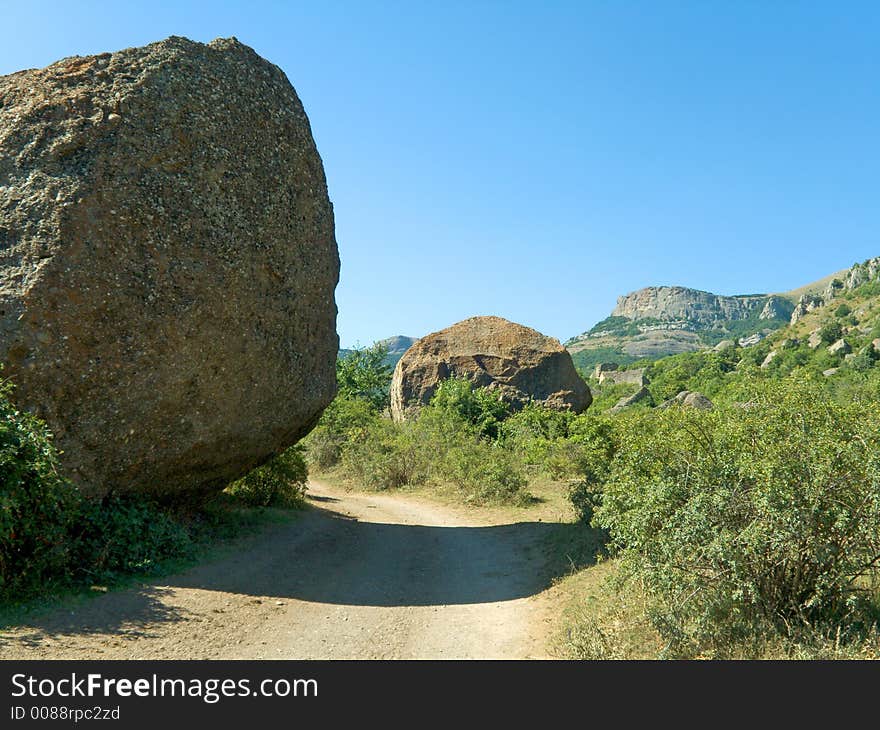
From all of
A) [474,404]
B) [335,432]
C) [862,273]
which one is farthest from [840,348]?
[335,432]

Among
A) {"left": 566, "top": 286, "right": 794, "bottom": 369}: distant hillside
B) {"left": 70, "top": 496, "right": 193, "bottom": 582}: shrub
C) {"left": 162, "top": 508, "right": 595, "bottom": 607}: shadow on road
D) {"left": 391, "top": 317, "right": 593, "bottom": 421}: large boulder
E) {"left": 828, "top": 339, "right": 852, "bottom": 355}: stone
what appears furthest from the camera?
{"left": 566, "top": 286, "right": 794, "bottom": 369}: distant hillside

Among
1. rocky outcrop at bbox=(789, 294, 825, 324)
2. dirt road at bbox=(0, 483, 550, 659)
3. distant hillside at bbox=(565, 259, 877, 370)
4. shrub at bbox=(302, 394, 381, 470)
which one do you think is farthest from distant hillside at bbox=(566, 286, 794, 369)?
dirt road at bbox=(0, 483, 550, 659)

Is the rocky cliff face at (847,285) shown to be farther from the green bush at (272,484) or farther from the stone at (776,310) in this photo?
the stone at (776,310)

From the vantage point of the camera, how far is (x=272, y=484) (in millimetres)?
14102

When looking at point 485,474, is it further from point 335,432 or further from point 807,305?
point 807,305

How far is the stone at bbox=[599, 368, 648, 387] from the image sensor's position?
65.6 m

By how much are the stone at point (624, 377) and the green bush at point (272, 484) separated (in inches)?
2113

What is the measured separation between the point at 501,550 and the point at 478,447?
847cm

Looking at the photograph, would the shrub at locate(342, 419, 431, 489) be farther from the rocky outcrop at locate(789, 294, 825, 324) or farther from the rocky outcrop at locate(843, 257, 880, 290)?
the rocky outcrop at locate(843, 257, 880, 290)

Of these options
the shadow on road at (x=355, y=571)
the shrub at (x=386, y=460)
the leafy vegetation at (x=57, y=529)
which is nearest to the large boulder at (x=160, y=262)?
the leafy vegetation at (x=57, y=529)

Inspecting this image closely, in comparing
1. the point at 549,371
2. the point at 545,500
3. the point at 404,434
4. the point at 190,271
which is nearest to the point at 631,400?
the point at 549,371

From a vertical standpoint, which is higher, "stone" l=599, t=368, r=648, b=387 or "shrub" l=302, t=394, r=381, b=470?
"stone" l=599, t=368, r=648, b=387

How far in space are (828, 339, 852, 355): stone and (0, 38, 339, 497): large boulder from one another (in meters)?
50.8

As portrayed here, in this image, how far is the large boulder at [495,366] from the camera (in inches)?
985
